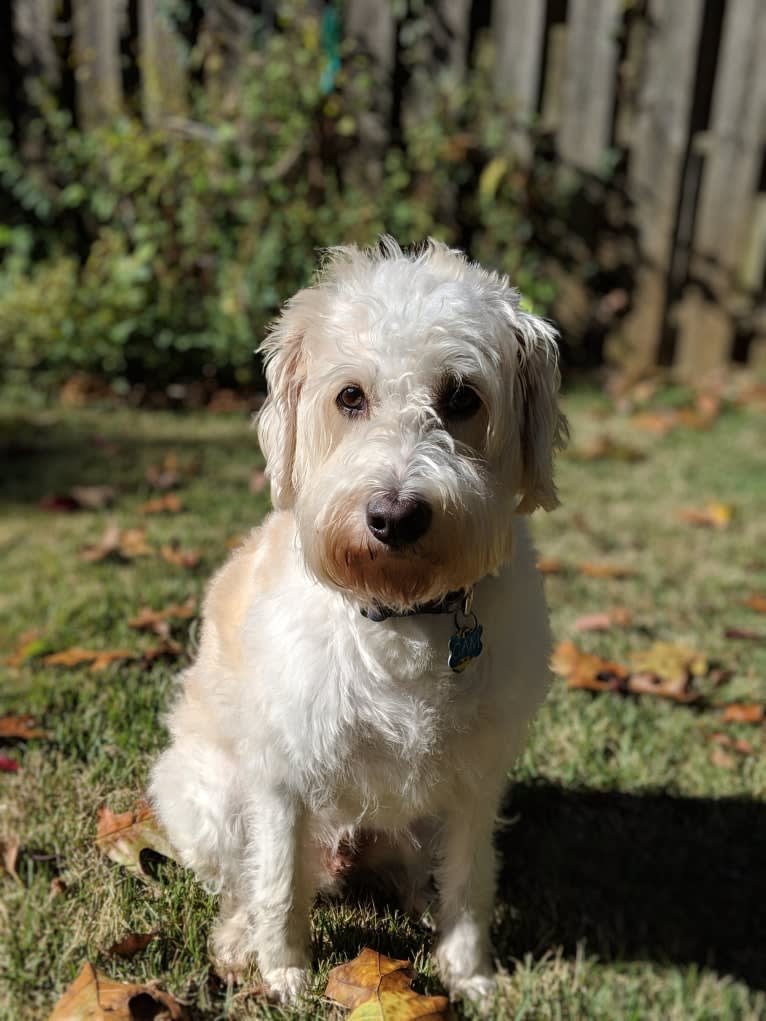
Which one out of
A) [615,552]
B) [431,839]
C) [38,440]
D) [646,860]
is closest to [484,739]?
[431,839]

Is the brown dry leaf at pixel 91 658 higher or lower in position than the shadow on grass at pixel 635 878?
higher

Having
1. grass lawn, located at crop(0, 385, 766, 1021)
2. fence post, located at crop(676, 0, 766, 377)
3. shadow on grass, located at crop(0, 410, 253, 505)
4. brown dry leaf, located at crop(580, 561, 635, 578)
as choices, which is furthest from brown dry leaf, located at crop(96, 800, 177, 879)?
fence post, located at crop(676, 0, 766, 377)

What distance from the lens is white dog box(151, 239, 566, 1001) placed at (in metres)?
2.01

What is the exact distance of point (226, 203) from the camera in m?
6.26

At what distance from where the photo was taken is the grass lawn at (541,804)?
244 cm

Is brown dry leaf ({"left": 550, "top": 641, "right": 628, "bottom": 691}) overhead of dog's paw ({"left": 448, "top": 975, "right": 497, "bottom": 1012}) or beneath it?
overhead

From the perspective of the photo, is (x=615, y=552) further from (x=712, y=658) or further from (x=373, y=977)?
(x=373, y=977)

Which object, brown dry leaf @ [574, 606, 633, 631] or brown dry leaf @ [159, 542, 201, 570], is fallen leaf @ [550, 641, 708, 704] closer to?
brown dry leaf @ [574, 606, 633, 631]

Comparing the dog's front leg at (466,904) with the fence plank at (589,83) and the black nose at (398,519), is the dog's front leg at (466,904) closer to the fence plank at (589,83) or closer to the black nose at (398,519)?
the black nose at (398,519)

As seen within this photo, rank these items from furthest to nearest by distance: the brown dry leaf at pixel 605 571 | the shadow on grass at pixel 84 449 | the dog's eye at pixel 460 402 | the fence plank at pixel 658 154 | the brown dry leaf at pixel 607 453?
the fence plank at pixel 658 154
the brown dry leaf at pixel 607 453
the shadow on grass at pixel 84 449
the brown dry leaf at pixel 605 571
the dog's eye at pixel 460 402

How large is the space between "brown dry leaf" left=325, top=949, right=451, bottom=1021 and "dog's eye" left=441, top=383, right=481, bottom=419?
1.32m

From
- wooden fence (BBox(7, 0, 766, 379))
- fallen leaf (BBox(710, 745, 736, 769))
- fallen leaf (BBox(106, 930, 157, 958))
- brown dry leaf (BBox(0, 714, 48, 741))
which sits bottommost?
fallen leaf (BBox(710, 745, 736, 769))

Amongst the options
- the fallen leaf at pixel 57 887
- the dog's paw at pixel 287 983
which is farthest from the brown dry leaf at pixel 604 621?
the fallen leaf at pixel 57 887

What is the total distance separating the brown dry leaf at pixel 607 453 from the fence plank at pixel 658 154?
1.19m
